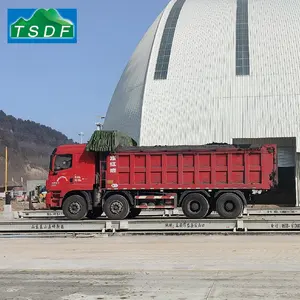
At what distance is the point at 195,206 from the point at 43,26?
894 cm

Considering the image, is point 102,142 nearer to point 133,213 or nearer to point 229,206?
point 133,213

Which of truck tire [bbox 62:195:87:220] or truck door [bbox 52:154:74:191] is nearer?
truck tire [bbox 62:195:87:220]

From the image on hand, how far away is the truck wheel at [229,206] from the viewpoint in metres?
20.4

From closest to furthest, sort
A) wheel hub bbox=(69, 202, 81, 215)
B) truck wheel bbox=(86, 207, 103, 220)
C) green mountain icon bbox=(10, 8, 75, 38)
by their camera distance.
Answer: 1. green mountain icon bbox=(10, 8, 75, 38)
2. wheel hub bbox=(69, 202, 81, 215)
3. truck wheel bbox=(86, 207, 103, 220)

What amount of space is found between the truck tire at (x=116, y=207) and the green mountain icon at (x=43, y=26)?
662 cm

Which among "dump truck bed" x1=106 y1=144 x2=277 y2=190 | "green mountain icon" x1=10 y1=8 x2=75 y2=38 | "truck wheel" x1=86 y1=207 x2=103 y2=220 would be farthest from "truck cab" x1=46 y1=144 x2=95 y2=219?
"green mountain icon" x1=10 y1=8 x2=75 y2=38

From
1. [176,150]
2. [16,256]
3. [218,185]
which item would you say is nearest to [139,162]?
[176,150]

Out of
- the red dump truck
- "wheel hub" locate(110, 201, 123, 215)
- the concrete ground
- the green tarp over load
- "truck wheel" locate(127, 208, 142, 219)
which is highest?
the green tarp over load

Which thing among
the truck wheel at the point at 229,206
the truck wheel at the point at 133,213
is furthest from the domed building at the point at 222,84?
the truck wheel at the point at 229,206

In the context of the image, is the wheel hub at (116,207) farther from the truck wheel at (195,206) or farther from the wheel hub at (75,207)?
the truck wheel at (195,206)

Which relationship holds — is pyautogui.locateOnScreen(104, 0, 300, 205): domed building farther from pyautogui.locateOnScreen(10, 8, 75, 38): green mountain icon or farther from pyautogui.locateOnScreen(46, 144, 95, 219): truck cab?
pyautogui.locateOnScreen(10, 8, 75, 38): green mountain icon

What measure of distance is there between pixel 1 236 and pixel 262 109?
73.7 ft

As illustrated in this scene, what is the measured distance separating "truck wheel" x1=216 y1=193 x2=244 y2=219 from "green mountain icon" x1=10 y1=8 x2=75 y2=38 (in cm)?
852

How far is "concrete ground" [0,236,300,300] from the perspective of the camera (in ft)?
27.0
